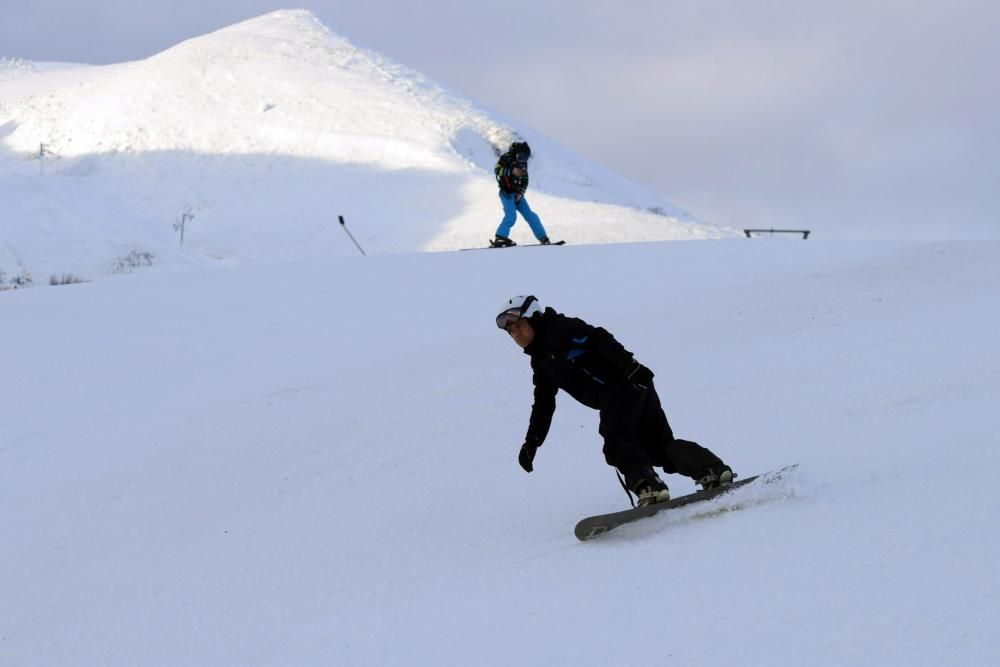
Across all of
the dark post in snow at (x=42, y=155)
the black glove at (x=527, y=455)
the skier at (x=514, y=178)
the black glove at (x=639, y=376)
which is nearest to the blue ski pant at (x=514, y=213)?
the skier at (x=514, y=178)

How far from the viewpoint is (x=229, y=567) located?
6137mm

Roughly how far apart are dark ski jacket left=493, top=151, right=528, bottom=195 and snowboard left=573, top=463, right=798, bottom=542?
10.5 meters

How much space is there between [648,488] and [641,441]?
1.62 feet

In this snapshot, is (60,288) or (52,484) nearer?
(52,484)

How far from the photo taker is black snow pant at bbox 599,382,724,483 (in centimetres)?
576

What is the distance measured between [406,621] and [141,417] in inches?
198

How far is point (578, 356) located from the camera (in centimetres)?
592

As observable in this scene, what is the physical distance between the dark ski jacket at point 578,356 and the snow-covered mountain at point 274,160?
15.7m

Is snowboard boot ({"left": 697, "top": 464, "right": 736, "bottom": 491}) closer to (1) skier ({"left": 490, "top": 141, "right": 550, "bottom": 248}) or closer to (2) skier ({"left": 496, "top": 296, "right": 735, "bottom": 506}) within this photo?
(2) skier ({"left": 496, "top": 296, "right": 735, "bottom": 506})

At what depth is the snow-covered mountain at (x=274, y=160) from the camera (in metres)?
27.9

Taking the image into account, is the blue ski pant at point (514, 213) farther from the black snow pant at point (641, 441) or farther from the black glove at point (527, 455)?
the black snow pant at point (641, 441)

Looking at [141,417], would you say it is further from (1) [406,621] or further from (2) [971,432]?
(2) [971,432]

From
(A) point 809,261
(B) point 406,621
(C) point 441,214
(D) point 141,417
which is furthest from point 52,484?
(C) point 441,214

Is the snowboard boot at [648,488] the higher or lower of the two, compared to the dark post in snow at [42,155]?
higher
